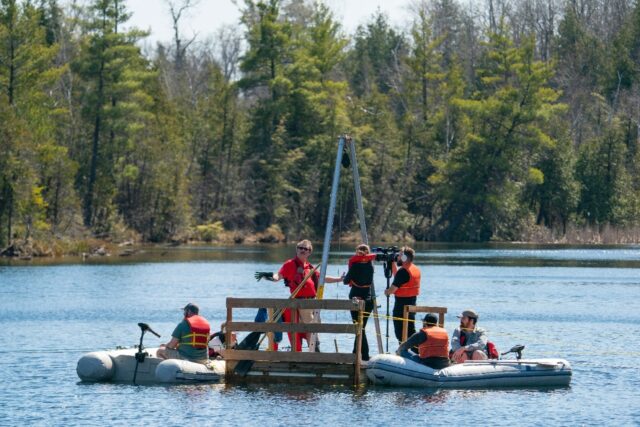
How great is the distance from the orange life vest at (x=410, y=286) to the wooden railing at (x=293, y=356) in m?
1.66

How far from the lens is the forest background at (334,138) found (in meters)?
83.3

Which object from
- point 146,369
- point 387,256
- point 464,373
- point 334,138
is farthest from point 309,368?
point 334,138

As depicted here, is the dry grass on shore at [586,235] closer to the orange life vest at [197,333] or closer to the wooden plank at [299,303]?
the wooden plank at [299,303]

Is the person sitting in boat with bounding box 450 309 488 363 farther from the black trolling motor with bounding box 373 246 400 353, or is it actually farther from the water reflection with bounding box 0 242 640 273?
the water reflection with bounding box 0 242 640 273

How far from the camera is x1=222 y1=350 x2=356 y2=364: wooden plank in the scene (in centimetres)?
2183

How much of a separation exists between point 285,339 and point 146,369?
26.5 feet

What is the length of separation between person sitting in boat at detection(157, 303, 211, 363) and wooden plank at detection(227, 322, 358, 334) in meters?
0.48

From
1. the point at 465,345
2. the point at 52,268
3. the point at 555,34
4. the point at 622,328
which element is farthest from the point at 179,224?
the point at 465,345

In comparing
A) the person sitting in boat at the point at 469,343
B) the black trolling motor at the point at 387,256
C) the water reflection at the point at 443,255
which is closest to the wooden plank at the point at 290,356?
the black trolling motor at the point at 387,256

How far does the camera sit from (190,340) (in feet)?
72.5

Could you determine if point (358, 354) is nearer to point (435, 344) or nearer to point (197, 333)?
point (435, 344)

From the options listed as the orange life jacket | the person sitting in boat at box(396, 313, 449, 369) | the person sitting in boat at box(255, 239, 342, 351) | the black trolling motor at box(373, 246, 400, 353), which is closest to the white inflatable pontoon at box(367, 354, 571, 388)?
the person sitting in boat at box(396, 313, 449, 369)

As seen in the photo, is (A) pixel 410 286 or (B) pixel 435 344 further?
(A) pixel 410 286

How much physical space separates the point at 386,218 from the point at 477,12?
29.6 metres
